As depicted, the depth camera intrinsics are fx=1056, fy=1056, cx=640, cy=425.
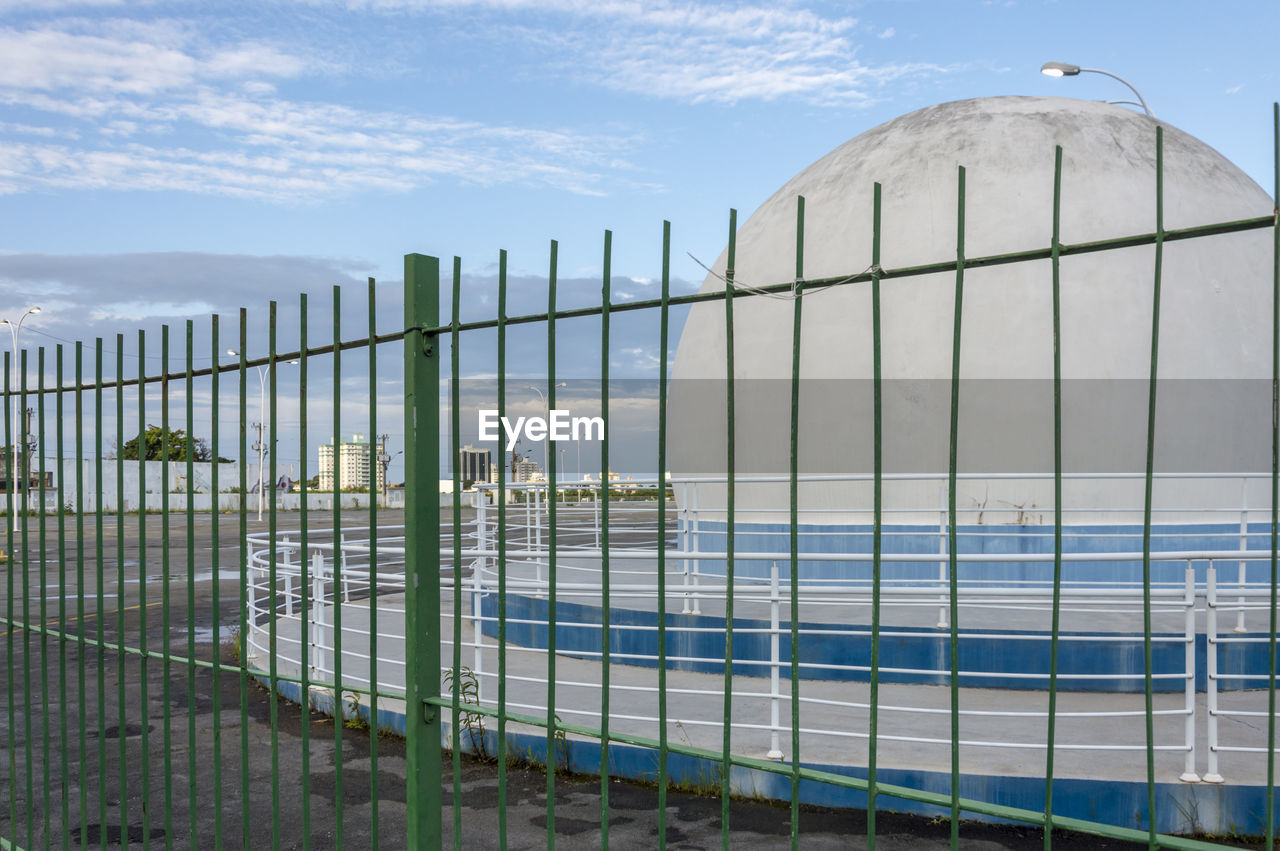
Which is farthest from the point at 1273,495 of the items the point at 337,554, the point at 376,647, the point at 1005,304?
the point at 1005,304

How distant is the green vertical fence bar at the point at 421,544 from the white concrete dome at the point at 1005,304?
9712 millimetres

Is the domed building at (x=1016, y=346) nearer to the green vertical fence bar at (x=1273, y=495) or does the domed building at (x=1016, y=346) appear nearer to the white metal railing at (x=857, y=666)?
the white metal railing at (x=857, y=666)

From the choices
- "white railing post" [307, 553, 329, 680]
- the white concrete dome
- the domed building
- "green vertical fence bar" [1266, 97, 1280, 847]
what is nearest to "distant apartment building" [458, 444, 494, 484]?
"green vertical fence bar" [1266, 97, 1280, 847]

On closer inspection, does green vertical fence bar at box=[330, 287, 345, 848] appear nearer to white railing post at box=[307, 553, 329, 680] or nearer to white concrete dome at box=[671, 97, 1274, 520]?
white railing post at box=[307, 553, 329, 680]

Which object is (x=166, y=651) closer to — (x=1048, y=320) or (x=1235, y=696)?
(x=1235, y=696)

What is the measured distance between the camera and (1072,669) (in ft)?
26.2

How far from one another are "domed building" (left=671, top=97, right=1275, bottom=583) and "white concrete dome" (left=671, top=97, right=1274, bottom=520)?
0.09ft

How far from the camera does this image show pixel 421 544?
3195 millimetres

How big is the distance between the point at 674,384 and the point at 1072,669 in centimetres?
870

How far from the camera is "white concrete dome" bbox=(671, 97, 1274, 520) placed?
475 inches

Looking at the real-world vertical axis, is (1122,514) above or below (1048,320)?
below

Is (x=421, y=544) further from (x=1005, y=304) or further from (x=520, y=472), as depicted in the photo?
(x=520, y=472)

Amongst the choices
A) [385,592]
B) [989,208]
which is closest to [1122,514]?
[989,208]

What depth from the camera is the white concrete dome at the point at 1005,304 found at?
1207 centimetres
